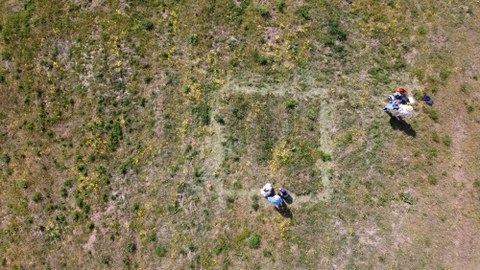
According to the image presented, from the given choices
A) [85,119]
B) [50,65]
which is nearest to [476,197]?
[85,119]

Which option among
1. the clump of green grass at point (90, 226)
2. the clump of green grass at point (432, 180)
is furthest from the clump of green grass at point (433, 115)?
the clump of green grass at point (90, 226)

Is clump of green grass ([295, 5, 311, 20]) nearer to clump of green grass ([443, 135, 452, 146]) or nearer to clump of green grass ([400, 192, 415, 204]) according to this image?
clump of green grass ([443, 135, 452, 146])

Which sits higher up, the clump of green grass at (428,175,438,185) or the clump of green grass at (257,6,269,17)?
the clump of green grass at (257,6,269,17)

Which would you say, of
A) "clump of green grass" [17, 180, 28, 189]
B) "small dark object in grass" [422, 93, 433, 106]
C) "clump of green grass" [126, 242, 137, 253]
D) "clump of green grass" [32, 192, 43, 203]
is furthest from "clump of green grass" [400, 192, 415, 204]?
"clump of green grass" [17, 180, 28, 189]

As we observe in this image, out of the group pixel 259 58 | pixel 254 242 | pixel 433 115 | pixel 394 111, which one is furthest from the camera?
pixel 259 58

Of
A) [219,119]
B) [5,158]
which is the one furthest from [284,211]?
[5,158]

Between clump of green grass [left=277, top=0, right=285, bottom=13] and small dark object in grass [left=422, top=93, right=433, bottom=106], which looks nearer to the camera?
small dark object in grass [left=422, top=93, right=433, bottom=106]

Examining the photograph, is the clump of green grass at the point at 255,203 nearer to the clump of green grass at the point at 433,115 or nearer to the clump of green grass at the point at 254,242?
the clump of green grass at the point at 254,242

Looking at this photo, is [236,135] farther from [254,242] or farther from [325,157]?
[254,242]
